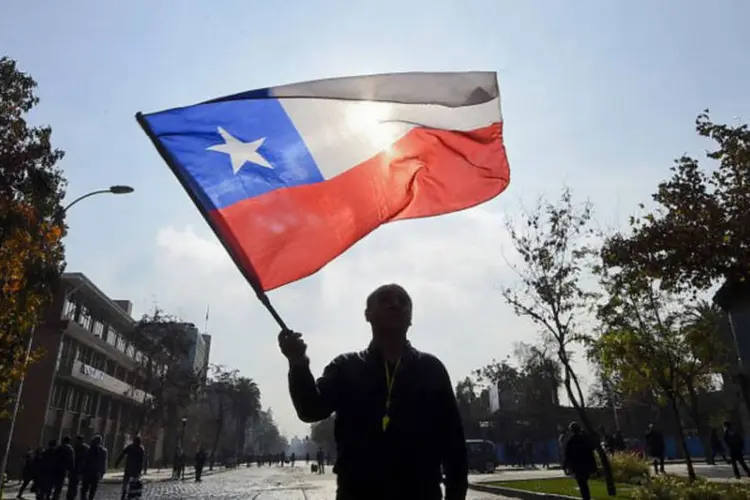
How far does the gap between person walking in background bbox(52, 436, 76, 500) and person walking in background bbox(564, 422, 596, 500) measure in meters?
11.8

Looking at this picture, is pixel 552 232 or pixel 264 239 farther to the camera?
pixel 552 232

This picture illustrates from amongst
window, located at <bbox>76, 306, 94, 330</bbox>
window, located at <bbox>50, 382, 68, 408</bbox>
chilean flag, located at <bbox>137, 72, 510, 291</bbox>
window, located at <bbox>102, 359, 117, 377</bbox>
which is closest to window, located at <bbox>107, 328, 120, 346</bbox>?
window, located at <bbox>102, 359, 117, 377</bbox>

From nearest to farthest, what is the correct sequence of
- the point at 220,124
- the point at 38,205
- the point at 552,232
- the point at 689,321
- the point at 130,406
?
the point at 220,124 < the point at 38,205 < the point at 552,232 < the point at 689,321 < the point at 130,406

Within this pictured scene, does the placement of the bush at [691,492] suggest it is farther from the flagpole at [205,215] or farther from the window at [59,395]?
the window at [59,395]

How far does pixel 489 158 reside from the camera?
4816 mm

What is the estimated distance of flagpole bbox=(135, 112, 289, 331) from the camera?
338cm

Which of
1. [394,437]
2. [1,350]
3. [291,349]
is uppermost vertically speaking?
[1,350]

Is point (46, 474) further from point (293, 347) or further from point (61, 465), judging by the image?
point (293, 347)

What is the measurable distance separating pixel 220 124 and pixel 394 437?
97.5 inches

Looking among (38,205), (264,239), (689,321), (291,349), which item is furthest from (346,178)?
(689,321)

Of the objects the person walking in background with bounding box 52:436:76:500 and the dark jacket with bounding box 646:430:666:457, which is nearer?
the person walking in background with bounding box 52:436:76:500

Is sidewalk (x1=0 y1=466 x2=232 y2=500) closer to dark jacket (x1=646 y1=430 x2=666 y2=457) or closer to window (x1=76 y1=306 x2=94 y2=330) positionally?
window (x1=76 y1=306 x2=94 y2=330)

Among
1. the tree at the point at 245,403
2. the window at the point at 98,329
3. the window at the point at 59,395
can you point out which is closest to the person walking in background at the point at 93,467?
the window at the point at 59,395

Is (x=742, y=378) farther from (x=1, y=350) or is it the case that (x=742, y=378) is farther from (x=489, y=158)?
(x=1, y=350)
